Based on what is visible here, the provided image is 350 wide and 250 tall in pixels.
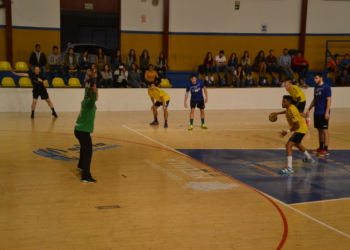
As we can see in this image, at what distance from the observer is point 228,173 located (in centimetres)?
950

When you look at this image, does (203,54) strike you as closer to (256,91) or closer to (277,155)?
(256,91)

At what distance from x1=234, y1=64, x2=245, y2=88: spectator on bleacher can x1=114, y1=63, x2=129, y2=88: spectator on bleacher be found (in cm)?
559

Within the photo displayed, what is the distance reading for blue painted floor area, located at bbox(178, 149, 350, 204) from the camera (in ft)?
26.9

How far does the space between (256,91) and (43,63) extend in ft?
34.3

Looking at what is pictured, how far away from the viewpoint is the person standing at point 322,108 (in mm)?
11180

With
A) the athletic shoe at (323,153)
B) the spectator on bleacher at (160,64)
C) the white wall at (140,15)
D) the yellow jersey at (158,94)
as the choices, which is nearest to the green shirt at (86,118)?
the athletic shoe at (323,153)

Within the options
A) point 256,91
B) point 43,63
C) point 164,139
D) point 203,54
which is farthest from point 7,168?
point 203,54

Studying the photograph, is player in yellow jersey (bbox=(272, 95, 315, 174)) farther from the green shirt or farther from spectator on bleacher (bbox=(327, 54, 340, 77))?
spectator on bleacher (bbox=(327, 54, 340, 77))

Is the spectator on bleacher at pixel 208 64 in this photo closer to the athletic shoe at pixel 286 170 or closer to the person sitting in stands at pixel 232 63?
the person sitting in stands at pixel 232 63

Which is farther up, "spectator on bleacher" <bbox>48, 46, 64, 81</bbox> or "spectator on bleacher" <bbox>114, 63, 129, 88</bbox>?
"spectator on bleacher" <bbox>48, 46, 64, 81</bbox>

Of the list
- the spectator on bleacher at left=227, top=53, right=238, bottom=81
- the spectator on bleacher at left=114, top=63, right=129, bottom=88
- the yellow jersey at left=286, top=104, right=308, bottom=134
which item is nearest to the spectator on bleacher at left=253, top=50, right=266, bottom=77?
the spectator on bleacher at left=227, top=53, right=238, bottom=81

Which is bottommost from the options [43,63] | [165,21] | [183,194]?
[183,194]

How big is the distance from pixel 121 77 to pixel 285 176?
44.2 ft

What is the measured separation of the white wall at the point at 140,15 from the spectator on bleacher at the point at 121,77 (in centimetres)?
371
